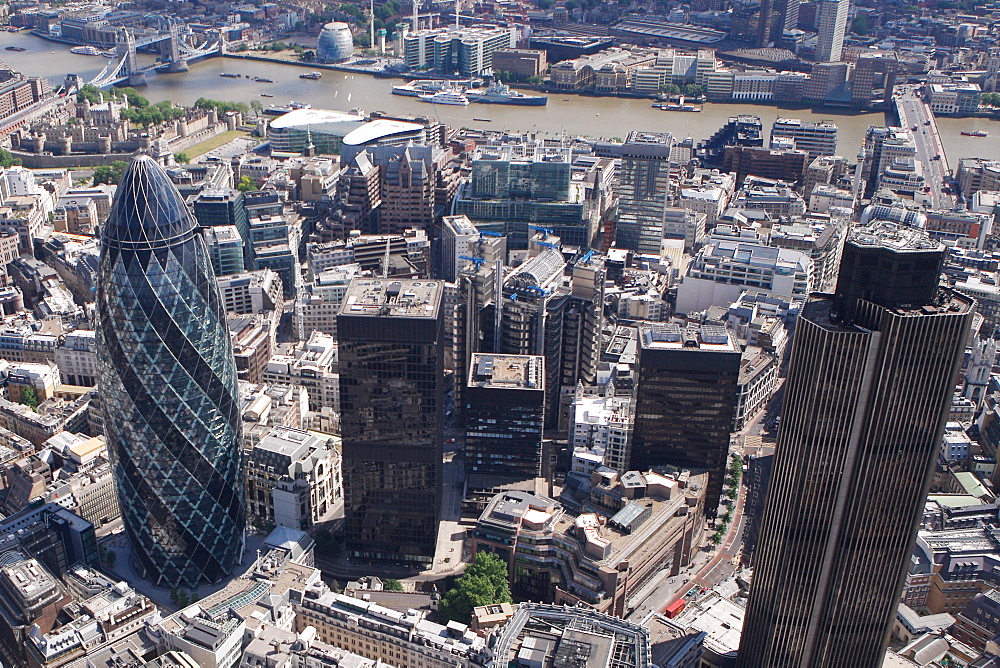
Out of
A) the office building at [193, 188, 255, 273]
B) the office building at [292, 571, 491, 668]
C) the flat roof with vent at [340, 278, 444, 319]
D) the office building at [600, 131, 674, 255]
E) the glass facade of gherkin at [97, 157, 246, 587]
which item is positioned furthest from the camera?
the office building at [600, 131, 674, 255]

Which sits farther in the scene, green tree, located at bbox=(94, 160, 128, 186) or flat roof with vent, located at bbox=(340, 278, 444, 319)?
green tree, located at bbox=(94, 160, 128, 186)

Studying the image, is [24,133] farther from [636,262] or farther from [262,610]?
[262,610]

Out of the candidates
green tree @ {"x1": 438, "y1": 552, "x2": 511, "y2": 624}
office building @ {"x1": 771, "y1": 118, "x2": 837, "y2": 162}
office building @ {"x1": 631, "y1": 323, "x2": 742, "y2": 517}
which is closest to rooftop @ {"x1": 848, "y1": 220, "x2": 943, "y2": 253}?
office building @ {"x1": 631, "y1": 323, "x2": 742, "y2": 517}

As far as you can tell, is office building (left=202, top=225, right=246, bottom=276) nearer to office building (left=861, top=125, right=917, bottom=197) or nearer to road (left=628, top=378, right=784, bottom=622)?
road (left=628, top=378, right=784, bottom=622)

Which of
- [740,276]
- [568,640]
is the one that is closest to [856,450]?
[568,640]

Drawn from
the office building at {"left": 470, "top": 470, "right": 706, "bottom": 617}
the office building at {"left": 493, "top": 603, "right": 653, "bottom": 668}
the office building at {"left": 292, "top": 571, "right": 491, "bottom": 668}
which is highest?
the office building at {"left": 493, "top": 603, "right": 653, "bottom": 668}
